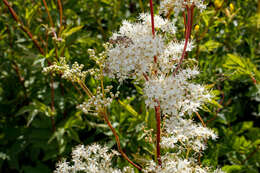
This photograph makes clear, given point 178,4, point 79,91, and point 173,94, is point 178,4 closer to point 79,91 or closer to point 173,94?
point 173,94

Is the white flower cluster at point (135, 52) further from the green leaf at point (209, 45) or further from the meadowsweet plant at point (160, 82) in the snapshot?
the green leaf at point (209, 45)

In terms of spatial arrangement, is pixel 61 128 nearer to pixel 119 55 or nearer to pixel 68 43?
pixel 68 43

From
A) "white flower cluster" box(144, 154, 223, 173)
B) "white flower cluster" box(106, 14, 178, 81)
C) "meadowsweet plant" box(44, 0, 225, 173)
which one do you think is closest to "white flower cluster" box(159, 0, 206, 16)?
"meadowsweet plant" box(44, 0, 225, 173)

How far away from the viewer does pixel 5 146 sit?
2635 mm

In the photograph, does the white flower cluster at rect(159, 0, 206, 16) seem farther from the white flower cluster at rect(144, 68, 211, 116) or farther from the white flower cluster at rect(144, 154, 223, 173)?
the white flower cluster at rect(144, 154, 223, 173)

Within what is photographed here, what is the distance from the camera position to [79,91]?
2.07m

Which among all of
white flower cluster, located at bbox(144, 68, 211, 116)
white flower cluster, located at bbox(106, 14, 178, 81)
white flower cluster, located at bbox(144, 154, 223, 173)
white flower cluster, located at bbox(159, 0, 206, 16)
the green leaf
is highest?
the green leaf

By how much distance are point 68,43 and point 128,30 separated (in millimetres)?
1044

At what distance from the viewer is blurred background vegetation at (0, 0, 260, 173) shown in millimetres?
2156

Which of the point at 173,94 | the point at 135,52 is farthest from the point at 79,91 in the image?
the point at 173,94

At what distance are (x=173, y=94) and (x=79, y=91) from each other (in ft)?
3.54

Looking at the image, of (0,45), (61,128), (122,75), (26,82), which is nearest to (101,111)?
(122,75)

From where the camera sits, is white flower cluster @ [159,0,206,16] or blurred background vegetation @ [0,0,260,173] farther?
blurred background vegetation @ [0,0,260,173]

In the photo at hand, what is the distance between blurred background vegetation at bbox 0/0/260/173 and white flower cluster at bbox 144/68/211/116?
0.78m
